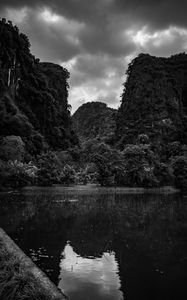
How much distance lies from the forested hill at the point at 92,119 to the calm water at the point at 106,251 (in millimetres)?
94672

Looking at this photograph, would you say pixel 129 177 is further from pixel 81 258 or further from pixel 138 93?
pixel 138 93

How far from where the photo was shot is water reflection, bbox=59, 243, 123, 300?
6777 mm

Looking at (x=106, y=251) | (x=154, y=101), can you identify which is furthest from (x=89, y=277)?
(x=154, y=101)

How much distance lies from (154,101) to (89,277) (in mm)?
80347

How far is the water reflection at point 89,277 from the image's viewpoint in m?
6.78

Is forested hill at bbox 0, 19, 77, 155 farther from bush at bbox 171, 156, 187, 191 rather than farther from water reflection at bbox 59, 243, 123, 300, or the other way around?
water reflection at bbox 59, 243, 123, 300

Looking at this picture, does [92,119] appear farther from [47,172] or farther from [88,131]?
[47,172]

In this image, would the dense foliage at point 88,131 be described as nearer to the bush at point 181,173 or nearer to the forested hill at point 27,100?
the forested hill at point 27,100

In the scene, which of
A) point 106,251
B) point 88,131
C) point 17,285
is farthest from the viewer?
point 88,131

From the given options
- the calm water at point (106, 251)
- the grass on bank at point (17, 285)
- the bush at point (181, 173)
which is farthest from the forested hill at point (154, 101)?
the grass on bank at point (17, 285)

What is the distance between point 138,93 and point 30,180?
59660 millimetres

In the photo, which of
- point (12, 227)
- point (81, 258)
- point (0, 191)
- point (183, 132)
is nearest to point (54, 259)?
point (81, 258)

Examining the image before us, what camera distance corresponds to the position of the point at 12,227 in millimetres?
13938

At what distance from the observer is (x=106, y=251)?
33.9ft
